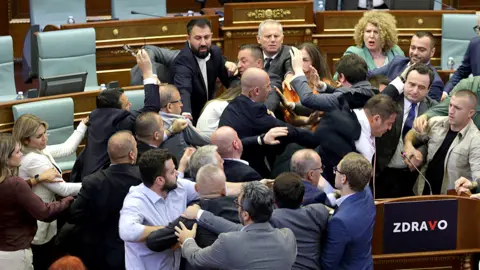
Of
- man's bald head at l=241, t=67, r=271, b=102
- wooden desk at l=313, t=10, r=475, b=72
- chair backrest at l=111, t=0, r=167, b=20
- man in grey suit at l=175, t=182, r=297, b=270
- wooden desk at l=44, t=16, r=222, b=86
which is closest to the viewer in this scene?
man in grey suit at l=175, t=182, r=297, b=270

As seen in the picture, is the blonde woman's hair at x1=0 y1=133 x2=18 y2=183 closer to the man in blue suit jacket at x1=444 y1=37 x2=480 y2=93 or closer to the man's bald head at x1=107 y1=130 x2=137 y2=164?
the man's bald head at x1=107 y1=130 x2=137 y2=164

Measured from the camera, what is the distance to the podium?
15.9 ft

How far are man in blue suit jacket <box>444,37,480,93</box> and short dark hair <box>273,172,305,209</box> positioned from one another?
2649 millimetres

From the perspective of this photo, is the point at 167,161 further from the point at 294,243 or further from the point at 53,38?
the point at 53,38

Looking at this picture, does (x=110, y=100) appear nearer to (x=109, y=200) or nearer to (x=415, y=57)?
(x=109, y=200)

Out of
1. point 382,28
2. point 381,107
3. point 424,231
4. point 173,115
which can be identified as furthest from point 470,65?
point 173,115

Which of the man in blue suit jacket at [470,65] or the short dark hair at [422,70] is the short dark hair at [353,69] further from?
the man in blue suit jacket at [470,65]

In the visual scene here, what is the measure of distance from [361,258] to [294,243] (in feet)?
1.68

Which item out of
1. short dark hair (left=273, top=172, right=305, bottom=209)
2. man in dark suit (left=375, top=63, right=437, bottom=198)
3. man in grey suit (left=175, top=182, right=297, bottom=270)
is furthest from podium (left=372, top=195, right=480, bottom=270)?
man in grey suit (left=175, top=182, right=297, bottom=270)

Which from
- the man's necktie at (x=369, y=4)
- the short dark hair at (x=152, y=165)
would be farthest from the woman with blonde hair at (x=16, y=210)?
the man's necktie at (x=369, y=4)

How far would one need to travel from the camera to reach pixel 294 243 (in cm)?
418

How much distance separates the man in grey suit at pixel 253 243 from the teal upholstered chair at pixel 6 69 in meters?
3.48

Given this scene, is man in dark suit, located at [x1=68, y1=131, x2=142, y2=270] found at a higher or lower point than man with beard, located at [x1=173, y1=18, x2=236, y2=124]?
lower

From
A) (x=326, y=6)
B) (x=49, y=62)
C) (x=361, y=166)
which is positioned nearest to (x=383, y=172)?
(x=361, y=166)
